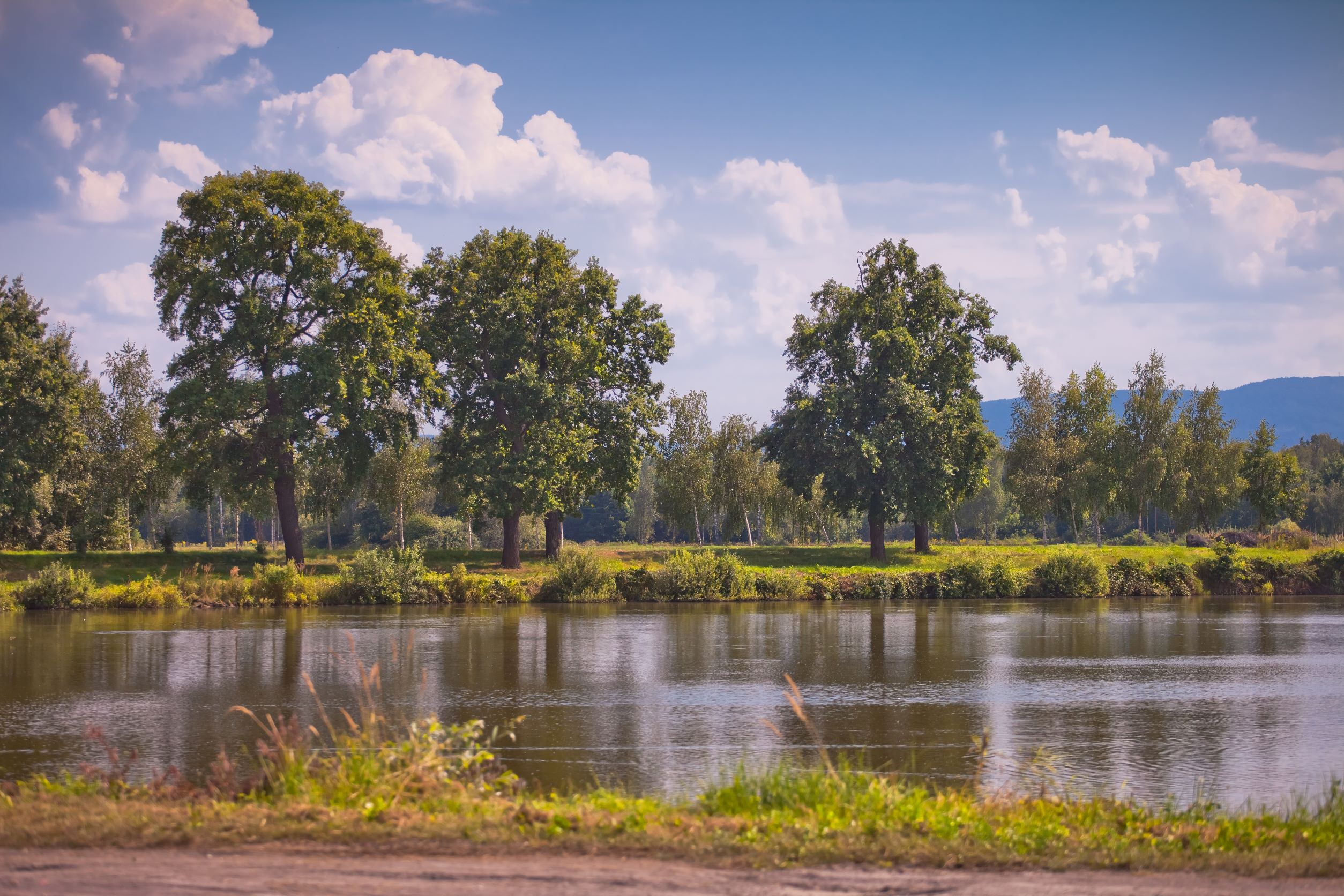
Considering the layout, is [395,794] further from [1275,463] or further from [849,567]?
[1275,463]

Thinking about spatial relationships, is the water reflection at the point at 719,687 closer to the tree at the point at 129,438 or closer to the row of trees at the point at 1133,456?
the tree at the point at 129,438

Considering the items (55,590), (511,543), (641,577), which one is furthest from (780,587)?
(55,590)

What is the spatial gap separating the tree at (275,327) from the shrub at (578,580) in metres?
10.9

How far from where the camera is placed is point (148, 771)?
1229 cm

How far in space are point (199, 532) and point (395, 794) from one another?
422 ft

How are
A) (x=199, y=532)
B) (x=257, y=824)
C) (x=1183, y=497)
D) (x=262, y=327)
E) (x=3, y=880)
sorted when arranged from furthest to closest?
(x=199, y=532)
(x=1183, y=497)
(x=262, y=327)
(x=257, y=824)
(x=3, y=880)

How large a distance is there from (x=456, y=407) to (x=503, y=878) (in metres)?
43.6

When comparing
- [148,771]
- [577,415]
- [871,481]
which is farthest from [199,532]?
[148,771]

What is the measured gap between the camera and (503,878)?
23.6 ft

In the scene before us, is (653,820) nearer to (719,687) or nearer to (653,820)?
(653,820)

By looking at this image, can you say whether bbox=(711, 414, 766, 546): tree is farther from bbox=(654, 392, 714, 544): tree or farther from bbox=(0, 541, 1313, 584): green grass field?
bbox=(0, 541, 1313, 584): green grass field

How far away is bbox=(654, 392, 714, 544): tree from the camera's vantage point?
67750 millimetres

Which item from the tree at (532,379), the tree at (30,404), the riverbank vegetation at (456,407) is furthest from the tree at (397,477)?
the tree at (30,404)

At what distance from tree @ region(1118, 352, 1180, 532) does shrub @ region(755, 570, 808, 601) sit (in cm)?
3280
